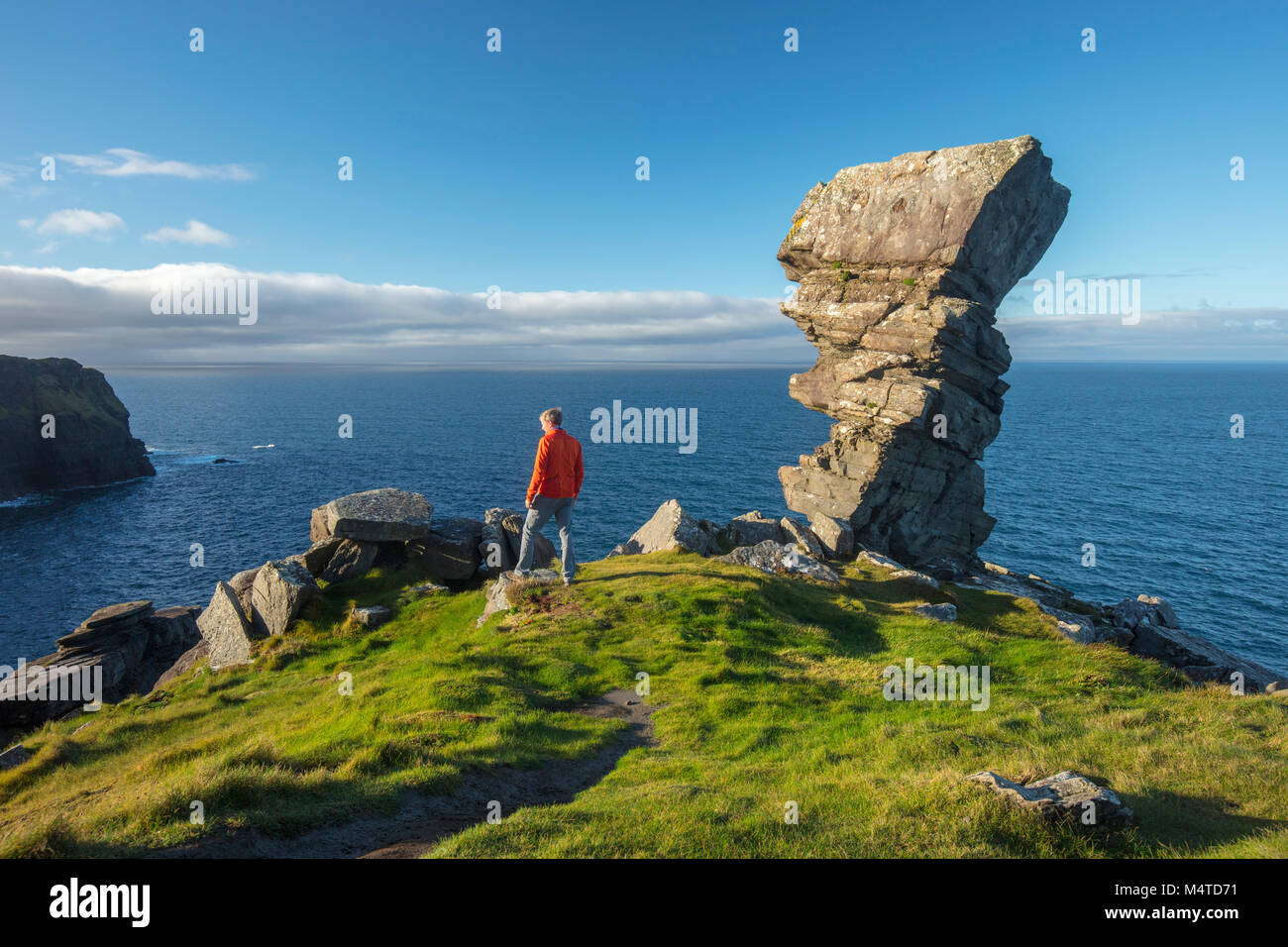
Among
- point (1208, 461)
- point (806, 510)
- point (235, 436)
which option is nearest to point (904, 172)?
point (806, 510)

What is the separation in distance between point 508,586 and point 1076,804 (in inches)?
668

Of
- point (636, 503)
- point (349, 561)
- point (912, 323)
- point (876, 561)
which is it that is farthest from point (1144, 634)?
point (636, 503)

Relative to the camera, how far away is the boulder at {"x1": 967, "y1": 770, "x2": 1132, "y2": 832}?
8.26m

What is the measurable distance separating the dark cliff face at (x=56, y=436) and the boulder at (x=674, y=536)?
4288 inches

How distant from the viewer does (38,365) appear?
10331 cm

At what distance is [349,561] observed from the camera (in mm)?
25562

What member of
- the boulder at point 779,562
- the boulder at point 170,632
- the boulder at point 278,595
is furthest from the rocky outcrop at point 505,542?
the boulder at point 170,632

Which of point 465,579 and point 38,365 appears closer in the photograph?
point 465,579

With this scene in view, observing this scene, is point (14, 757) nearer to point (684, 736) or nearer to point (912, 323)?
point (684, 736)

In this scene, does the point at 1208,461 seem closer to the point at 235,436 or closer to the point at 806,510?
the point at 806,510

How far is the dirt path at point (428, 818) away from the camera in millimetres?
7641

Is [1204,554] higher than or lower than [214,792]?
lower

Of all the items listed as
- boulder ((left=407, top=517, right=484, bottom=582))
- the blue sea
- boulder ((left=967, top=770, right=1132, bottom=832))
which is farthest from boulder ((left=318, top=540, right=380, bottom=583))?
the blue sea

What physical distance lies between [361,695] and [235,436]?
14788 centimetres
